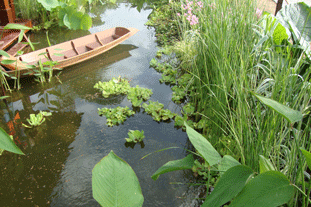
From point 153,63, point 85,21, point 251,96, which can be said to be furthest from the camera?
point 85,21

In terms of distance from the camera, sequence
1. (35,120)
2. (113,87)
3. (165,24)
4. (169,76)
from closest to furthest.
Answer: (35,120), (113,87), (169,76), (165,24)

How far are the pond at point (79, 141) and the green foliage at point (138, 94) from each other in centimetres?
9

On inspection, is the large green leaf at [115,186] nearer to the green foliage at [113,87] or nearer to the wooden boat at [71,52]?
the green foliage at [113,87]

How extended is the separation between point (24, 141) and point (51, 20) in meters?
3.68

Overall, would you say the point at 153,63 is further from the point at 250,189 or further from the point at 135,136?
the point at 250,189

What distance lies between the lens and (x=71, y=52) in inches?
173

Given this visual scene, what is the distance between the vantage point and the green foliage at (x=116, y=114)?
2942 mm

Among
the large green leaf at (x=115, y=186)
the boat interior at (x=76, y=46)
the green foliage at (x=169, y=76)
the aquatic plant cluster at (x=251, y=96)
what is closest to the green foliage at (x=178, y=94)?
the aquatic plant cluster at (x=251, y=96)

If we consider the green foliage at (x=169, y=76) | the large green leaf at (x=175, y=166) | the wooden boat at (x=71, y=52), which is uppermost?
the large green leaf at (x=175, y=166)

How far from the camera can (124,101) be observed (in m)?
3.34

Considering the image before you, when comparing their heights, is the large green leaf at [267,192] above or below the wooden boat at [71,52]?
above

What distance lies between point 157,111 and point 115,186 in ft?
7.60

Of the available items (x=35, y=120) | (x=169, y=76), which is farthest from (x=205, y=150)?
(x=169, y=76)

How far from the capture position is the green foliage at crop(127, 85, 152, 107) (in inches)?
128
